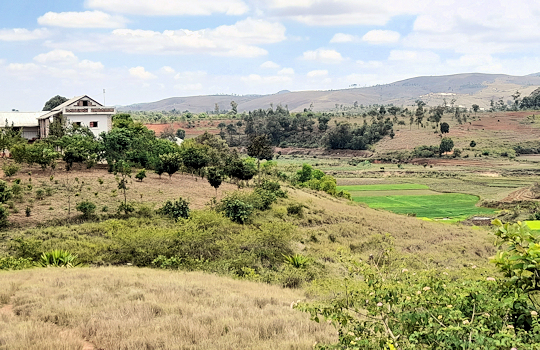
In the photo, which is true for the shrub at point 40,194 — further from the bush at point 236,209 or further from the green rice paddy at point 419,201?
the green rice paddy at point 419,201

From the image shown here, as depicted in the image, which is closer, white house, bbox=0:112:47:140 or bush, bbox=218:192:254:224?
bush, bbox=218:192:254:224

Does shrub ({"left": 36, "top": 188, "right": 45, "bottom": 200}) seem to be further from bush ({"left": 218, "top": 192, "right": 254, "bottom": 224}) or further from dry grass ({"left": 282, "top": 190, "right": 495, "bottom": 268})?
dry grass ({"left": 282, "top": 190, "right": 495, "bottom": 268})

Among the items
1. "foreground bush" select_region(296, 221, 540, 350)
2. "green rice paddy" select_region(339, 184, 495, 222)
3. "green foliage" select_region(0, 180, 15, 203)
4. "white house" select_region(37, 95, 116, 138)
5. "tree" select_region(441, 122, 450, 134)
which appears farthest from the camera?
"tree" select_region(441, 122, 450, 134)

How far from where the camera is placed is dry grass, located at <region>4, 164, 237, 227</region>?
23828 mm

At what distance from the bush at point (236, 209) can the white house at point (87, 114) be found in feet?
83.4

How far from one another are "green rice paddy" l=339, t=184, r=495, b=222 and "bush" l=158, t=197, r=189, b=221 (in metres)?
29.4

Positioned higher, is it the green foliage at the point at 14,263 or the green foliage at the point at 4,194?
the green foliage at the point at 4,194

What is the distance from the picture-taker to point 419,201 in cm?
5603

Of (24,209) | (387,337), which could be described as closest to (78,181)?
(24,209)

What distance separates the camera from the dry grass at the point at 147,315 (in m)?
8.09

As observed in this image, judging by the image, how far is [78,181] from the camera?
29.8 m

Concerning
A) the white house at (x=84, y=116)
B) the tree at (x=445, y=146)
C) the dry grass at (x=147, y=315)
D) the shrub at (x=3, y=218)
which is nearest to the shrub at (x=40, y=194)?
the shrub at (x=3, y=218)

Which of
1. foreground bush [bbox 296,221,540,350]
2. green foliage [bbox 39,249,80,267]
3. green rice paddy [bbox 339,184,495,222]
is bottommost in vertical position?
green rice paddy [bbox 339,184,495,222]

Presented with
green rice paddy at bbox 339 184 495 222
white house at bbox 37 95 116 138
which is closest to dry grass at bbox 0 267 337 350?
white house at bbox 37 95 116 138
